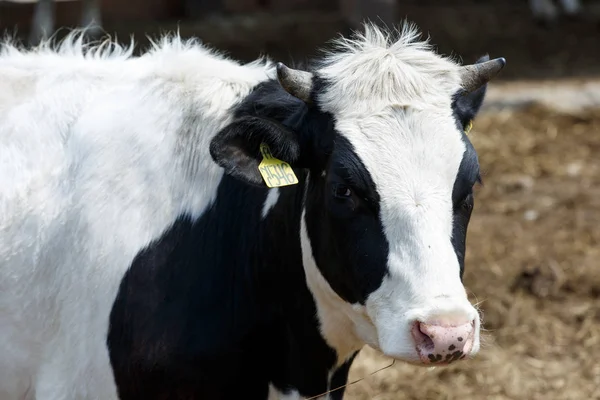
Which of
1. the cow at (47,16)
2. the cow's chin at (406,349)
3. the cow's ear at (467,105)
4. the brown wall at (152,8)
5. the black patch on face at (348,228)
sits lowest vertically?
the brown wall at (152,8)

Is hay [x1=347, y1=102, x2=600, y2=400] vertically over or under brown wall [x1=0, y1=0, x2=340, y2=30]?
under

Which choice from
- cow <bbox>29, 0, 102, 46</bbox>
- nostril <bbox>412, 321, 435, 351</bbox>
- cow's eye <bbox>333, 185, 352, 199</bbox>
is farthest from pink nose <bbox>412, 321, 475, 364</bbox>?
cow <bbox>29, 0, 102, 46</bbox>

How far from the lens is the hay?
18.2 feet

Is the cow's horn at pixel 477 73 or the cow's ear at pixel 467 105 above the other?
the cow's horn at pixel 477 73

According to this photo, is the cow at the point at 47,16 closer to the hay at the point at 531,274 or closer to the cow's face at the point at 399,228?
the hay at the point at 531,274

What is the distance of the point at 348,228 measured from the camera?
3.36 metres

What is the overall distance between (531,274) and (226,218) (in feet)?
10.7

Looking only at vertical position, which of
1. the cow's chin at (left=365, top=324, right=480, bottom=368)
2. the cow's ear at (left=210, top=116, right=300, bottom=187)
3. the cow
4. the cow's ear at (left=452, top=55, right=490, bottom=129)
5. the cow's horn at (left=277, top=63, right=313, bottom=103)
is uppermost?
the cow's horn at (left=277, top=63, right=313, bottom=103)

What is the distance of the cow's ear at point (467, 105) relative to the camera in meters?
3.58

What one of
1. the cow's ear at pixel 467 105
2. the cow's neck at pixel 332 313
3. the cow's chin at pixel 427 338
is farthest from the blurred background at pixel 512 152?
the cow's chin at pixel 427 338

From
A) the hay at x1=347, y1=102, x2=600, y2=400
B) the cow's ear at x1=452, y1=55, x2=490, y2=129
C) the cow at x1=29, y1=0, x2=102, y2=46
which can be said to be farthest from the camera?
the cow at x1=29, y1=0, x2=102, y2=46

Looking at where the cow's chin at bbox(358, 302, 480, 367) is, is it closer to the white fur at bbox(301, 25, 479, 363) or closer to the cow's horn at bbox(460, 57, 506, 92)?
the white fur at bbox(301, 25, 479, 363)

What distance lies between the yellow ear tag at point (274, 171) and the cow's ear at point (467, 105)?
1.96 ft

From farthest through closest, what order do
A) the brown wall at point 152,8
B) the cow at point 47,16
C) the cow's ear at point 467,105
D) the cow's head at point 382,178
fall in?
the brown wall at point 152,8
the cow at point 47,16
the cow's ear at point 467,105
the cow's head at point 382,178
